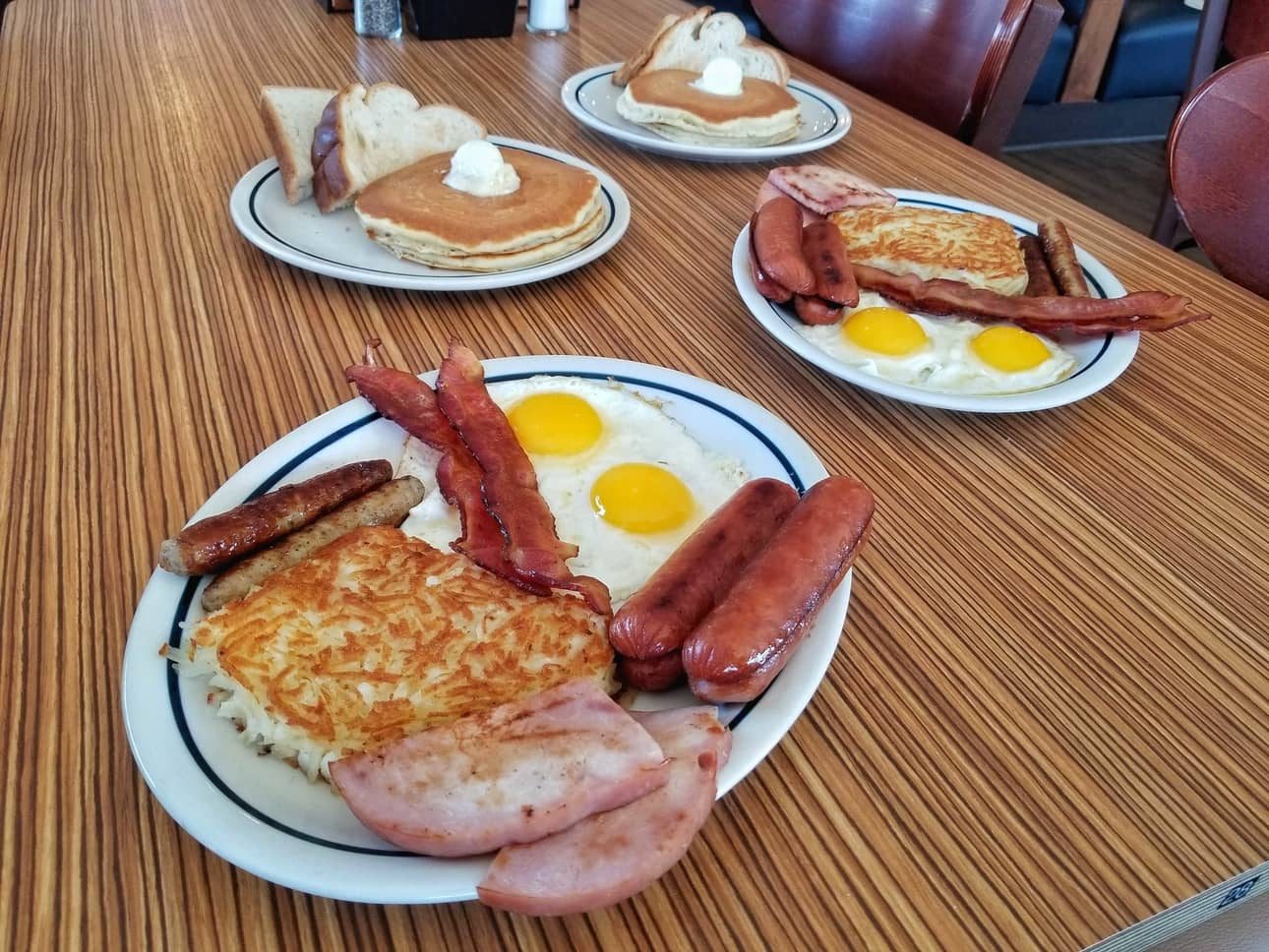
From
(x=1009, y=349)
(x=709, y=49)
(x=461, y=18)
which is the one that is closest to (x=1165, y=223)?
(x=709, y=49)

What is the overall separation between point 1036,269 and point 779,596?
1.13 metres

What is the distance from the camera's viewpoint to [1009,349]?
142 centimetres

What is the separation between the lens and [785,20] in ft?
10.2

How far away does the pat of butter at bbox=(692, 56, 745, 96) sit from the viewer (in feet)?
7.35

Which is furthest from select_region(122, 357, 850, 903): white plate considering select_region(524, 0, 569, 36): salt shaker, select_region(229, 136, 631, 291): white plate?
select_region(524, 0, 569, 36): salt shaker

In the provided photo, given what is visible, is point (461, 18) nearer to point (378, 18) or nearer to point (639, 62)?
point (378, 18)

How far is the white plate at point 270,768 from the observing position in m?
0.68

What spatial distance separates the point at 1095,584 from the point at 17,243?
1953mm

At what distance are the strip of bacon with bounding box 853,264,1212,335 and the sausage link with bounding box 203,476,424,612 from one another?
0.95 m

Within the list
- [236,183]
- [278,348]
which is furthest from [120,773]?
[236,183]

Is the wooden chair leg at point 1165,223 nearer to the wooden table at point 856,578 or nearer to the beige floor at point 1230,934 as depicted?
the wooden table at point 856,578

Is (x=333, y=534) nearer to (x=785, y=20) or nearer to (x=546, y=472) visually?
(x=546, y=472)

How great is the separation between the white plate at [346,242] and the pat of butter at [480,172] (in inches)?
5.6

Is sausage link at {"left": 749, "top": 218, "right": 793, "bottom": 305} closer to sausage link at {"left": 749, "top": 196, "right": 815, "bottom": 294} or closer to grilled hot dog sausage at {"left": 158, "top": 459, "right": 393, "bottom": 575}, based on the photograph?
sausage link at {"left": 749, "top": 196, "right": 815, "bottom": 294}
